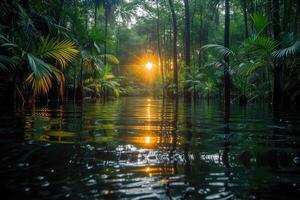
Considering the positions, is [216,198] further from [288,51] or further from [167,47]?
[167,47]

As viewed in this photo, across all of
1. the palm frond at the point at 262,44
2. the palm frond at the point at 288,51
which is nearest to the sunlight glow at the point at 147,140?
the palm frond at the point at 288,51

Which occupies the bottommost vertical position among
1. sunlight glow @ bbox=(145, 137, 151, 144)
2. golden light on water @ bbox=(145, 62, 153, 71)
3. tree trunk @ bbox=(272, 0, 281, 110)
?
sunlight glow @ bbox=(145, 137, 151, 144)

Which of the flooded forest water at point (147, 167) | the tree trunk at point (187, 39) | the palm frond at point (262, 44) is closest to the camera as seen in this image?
the flooded forest water at point (147, 167)

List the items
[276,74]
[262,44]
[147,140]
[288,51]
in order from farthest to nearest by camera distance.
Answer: [276,74] → [262,44] → [288,51] → [147,140]

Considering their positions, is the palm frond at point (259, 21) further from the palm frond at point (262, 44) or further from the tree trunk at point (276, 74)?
the palm frond at point (262, 44)

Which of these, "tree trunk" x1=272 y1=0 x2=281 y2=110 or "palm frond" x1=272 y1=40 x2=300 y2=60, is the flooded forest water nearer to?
"palm frond" x1=272 y1=40 x2=300 y2=60

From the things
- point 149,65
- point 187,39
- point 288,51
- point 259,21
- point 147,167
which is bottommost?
point 147,167

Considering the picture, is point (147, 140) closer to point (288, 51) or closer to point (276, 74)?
point (288, 51)

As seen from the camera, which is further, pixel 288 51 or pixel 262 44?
pixel 262 44

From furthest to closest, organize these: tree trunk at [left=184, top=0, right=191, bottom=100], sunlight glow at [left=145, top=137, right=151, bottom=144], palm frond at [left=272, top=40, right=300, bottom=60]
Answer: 1. tree trunk at [left=184, top=0, right=191, bottom=100]
2. palm frond at [left=272, top=40, right=300, bottom=60]
3. sunlight glow at [left=145, top=137, right=151, bottom=144]

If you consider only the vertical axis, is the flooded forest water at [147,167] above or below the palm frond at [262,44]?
below

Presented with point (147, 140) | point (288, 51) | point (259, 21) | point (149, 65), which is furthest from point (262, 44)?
point (149, 65)

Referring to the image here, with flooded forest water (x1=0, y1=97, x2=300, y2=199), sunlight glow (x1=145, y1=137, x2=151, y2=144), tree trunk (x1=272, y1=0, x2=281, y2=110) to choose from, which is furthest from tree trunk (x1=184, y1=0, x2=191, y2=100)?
flooded forest water (x1=0, y1=97, x2=300, y2=199)

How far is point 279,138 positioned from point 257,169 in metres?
1.84
